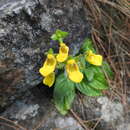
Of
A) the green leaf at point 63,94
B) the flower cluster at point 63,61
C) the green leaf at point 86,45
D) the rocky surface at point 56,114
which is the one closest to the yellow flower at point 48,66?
the flower cluster at point 63,61

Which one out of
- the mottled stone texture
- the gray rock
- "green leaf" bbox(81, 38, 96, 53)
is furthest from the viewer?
"green leaf" bbox(81, 38, 96, 53)

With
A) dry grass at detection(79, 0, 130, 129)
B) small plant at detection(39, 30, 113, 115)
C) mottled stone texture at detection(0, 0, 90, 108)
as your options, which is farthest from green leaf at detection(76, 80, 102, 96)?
mottled stone texture at detection(0, 0, 90, 108)

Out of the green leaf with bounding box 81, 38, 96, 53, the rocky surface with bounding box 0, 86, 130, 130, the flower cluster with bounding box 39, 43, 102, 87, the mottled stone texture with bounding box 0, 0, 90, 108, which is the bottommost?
the rocky surface with bounding box 0, 86, 130, 130

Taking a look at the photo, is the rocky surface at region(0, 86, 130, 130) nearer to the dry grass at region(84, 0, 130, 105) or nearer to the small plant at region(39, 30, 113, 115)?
the small plant at region(39, 30, 113, 115)

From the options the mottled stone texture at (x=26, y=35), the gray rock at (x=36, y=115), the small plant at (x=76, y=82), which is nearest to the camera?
the mottled stone texture at (x=26, y=35)

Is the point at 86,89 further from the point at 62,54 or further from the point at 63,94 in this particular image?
the point at 62,54

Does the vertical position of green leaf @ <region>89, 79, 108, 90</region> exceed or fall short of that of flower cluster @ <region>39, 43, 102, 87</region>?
it falls short

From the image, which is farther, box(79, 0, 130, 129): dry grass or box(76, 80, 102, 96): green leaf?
box(79, 0, 130, 129): dry grass

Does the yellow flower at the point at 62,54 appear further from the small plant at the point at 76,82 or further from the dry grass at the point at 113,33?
the dry grass at the point at 113,33
